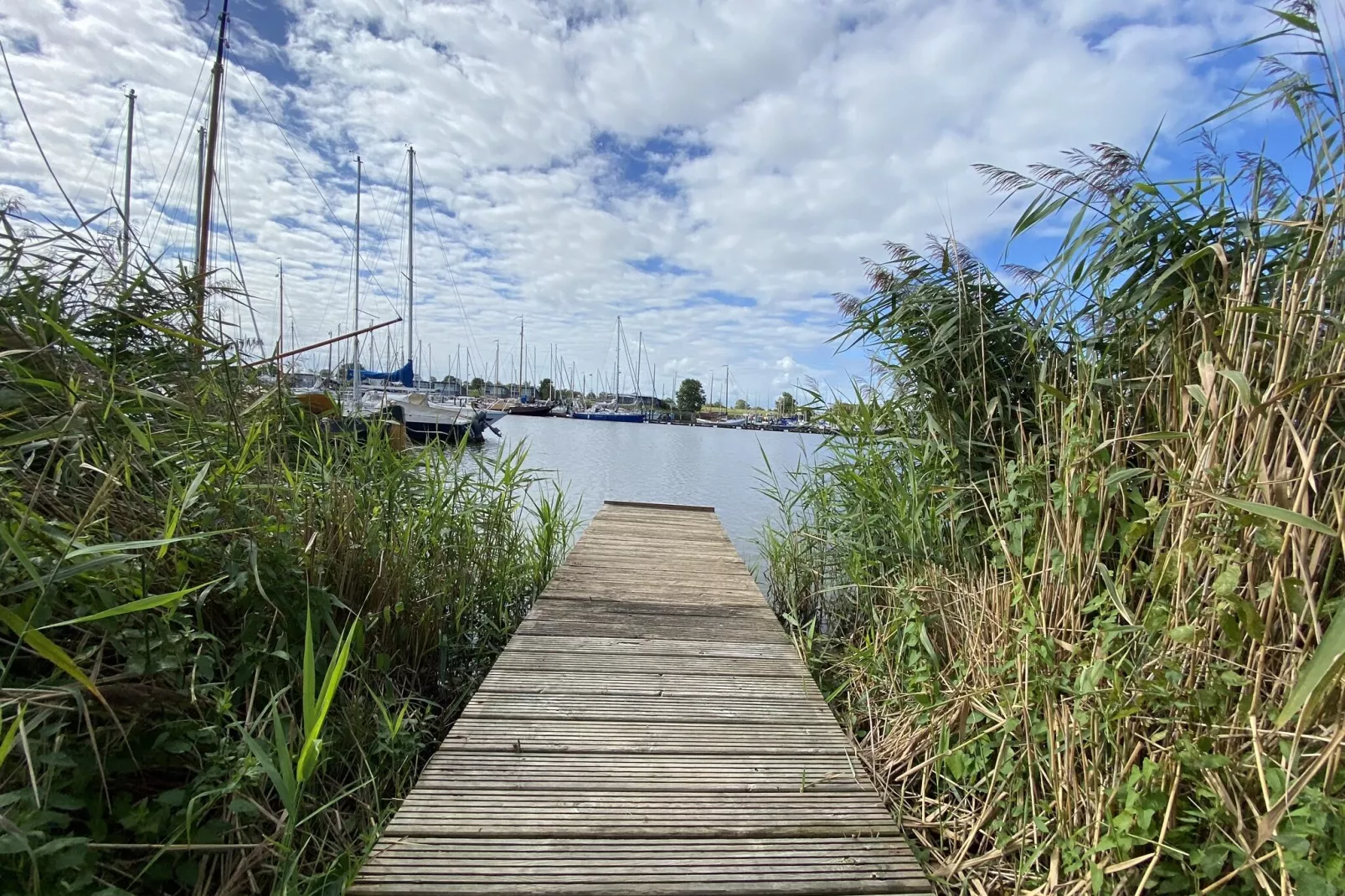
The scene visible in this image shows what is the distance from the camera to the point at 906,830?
2.03 m

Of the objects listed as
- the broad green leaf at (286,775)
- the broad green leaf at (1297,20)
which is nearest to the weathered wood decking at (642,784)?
the broad green leaf at (286,775)

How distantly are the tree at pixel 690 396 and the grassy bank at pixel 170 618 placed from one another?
62.8m

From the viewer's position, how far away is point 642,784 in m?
1.94

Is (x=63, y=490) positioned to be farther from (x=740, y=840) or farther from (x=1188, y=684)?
(x=1188, y=684)

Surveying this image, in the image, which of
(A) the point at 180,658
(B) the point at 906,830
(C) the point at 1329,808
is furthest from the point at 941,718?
(A) the point at 180,658

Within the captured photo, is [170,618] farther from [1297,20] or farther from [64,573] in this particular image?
[1297,20]

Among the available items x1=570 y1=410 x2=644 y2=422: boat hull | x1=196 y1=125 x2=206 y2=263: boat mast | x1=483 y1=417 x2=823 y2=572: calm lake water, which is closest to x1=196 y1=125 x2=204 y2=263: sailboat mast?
x1=196 y1=125 x2=206 y2=263: boat mast

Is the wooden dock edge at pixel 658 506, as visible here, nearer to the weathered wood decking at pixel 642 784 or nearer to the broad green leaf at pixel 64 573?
the weathered wood decking at pixel 642 784

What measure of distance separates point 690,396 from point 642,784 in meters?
65.3

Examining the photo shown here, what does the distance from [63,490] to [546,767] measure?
62.6 inches

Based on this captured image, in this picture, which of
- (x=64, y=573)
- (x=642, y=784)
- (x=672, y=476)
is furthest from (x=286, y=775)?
(x=672, y=476)

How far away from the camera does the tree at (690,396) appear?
65.8 metres

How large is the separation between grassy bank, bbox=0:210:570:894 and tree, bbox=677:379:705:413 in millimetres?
62809

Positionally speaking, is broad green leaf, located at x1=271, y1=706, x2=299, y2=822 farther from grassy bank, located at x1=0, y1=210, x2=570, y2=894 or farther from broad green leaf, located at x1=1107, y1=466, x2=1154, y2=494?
broad green leaf, located at x1=1107, y1=466, x2=1154, y2=494
